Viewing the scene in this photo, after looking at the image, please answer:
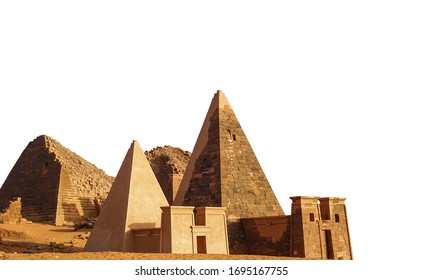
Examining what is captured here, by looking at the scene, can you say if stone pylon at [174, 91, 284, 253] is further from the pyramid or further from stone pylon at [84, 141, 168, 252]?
stone pylon at [84, 141, 168, 252]

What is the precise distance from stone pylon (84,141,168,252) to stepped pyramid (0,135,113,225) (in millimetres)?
18179

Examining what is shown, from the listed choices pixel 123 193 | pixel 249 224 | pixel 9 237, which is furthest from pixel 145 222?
pixel 9 237

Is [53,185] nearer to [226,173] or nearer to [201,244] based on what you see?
[226,173]

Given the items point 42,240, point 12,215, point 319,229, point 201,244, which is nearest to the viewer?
point 201,244

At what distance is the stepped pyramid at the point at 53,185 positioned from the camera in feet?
116

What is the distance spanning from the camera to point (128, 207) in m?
16.3

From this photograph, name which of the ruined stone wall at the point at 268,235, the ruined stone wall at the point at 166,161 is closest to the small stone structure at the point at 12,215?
the ruined stone wall at the point at 166,161

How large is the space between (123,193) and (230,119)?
5.22 m

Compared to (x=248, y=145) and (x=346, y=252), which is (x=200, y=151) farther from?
(x=346, y=252)

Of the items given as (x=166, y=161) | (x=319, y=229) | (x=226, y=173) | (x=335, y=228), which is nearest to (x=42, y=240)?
(x=226, y=173)

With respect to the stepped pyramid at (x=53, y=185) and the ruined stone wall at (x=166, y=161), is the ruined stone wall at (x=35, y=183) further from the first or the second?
the ruined stone wall at (x=166, y=161)

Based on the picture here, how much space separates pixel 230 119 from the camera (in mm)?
19609

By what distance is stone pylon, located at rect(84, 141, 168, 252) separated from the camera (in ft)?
52.6

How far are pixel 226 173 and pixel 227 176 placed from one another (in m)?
0.12
